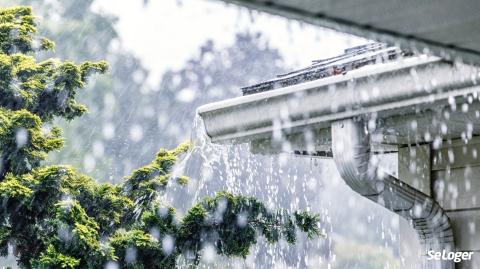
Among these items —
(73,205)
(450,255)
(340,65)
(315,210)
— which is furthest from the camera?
(315,210)

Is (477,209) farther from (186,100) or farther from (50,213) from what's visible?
(186,100)

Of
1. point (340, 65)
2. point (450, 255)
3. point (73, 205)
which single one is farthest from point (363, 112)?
point (73, 205)

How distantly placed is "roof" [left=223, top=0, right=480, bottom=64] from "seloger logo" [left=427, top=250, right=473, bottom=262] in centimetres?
274

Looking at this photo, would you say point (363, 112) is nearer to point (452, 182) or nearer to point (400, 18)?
point (452, 182)

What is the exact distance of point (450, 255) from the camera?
5242 mm

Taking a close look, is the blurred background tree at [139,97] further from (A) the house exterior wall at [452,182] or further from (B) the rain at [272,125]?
(A) the house exterior wall at [452,182]

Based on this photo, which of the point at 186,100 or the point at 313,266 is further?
the point at 186,100

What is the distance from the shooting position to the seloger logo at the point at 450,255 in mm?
5205

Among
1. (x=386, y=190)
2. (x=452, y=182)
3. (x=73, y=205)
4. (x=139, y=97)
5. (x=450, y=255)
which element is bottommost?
(x=450, y=255)

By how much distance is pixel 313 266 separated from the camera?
2911 centimetres

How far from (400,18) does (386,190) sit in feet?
8.61

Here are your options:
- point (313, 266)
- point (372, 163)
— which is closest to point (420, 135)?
point (372, 163)

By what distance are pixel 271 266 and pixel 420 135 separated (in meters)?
20.8

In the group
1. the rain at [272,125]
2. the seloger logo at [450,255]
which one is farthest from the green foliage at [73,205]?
the seloger logo at [450,255]
